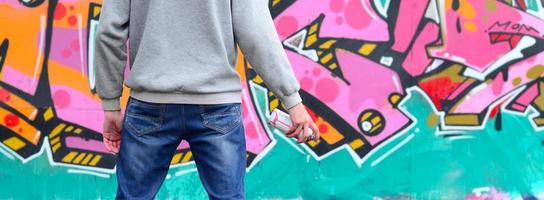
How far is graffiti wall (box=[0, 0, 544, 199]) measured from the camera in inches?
152

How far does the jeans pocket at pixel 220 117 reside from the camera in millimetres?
2051

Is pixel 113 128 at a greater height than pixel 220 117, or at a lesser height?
lesser

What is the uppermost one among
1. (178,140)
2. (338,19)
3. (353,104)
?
(178,140)

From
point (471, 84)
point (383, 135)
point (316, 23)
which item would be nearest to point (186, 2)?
point (316, 23)

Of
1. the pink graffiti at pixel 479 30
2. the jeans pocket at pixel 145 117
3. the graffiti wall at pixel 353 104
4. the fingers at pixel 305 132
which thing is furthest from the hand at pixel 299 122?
the pink graffiti at pixel 479 30

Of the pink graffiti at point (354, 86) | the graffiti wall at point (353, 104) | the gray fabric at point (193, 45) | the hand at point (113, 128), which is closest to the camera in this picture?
the gray fabric at point (193, 45)

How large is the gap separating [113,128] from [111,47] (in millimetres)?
301

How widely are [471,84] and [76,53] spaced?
2417mm

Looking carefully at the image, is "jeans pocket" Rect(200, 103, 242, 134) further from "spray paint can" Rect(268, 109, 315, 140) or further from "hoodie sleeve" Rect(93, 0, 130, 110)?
"hoodie sleeve" Rect(93, 0, 130, 110)

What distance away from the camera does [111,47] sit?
208cm

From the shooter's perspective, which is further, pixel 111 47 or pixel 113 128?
pixel 113 128

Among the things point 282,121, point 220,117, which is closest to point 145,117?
point 220,117

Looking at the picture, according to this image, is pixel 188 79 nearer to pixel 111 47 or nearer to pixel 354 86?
pixel 111 47

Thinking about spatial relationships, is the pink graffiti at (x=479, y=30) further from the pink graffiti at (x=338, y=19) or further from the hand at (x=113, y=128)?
the hand at (x=113, y=128)
